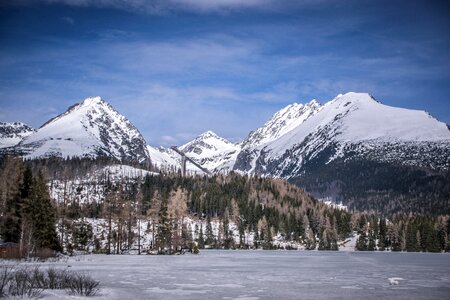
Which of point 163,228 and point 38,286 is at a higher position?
point 163,228

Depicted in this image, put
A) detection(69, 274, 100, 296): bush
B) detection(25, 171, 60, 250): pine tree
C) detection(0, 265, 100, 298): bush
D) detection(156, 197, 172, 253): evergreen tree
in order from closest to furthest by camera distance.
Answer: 1. detection(0, 265, 100, 298): bush
2. detection(69, 274, 100, 296): bush
3. detection(25, 171, 60, 250): pine tree
4. detection(156, 197, 172, 253): evergreen tree

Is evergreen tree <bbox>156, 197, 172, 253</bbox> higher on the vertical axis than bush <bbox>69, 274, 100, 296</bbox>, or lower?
higher

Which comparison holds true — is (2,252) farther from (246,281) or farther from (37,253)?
(246,281)

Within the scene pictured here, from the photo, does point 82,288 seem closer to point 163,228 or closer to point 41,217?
point 41,217

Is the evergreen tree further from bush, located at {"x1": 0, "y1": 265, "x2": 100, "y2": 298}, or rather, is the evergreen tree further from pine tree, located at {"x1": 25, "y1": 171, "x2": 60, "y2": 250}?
bush, located at {"x1": 0, "y1": 265, "x2": 100, "y2": 298}

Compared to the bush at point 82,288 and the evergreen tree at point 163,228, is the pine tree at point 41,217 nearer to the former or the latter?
the evergreen tree at point 163,228

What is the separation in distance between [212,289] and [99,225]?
474ft

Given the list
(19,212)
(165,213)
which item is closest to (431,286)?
(19,212)

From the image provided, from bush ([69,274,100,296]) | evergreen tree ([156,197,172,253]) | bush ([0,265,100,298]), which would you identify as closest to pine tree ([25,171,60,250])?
evergreen tree ([156,197,172,253])

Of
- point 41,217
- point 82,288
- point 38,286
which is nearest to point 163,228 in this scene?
point 41,217

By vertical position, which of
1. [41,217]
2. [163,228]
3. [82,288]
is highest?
[41,217]

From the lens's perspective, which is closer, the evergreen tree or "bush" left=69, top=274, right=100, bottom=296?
"bush" left=69, top=274, right=100, bottom=296

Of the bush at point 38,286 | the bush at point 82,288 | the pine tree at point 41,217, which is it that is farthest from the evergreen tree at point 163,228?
the bush at point 82,288

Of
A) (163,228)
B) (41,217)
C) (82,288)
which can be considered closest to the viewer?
(82,288)
